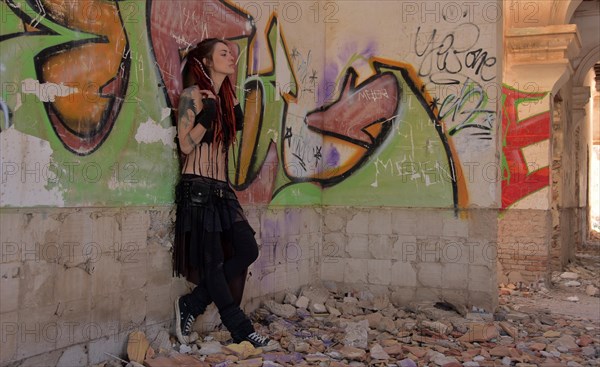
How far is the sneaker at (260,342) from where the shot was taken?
486 centimetres

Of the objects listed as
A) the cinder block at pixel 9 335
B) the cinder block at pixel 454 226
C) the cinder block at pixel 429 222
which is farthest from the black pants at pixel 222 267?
the cinder block at pixel 454 226

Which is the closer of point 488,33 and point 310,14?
point 488,33

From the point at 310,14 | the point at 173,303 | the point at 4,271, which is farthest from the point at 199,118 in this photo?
the point at 310,14

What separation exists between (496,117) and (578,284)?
14.4ft

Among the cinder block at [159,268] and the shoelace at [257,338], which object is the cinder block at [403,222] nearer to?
the shoelace at [257,338]

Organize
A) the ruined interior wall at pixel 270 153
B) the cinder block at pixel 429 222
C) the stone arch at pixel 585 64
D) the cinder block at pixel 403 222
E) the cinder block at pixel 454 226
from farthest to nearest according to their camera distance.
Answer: the stone arch at pixel 585 64
the cinder block at pixel 403 222
the cinder block at pixel 429 222
the cinder block at pixel 454 226
the ruined interior wall at pixel 270 153

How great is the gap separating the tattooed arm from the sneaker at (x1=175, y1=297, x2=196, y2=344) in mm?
1264

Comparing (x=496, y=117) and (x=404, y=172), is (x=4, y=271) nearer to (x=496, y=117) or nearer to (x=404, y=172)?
(x=404, y=172)

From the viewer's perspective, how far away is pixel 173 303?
4.84 metres

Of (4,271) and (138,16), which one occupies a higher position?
(138,16)

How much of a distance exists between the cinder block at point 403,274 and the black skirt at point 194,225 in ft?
8.61

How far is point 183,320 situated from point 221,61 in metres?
2.30

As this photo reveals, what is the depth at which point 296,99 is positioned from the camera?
6781 millimetres

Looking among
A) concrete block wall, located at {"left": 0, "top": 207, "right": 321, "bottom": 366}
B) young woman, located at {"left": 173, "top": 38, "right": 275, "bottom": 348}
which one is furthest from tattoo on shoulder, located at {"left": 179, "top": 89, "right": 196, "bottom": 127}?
concrete block wall, located at {"left": 0, "top": 207, "right": 321, "bottom": 366}
